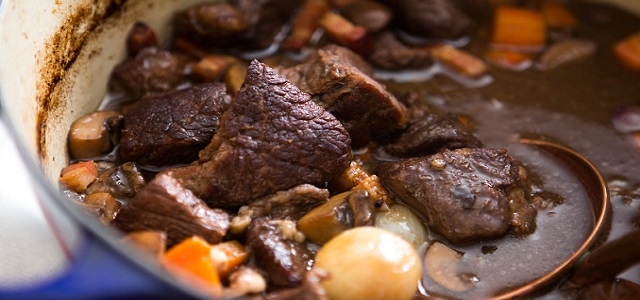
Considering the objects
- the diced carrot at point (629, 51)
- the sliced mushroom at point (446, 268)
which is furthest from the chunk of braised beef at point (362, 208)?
the diced carrot at point (629, 51)

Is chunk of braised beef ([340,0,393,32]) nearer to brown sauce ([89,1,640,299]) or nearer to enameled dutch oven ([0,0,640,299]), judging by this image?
brown sauce ([89,1,640,299])

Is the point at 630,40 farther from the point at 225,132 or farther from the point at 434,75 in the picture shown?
the point at 225,132

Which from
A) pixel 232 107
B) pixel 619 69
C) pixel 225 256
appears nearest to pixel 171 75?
pixel 232 107

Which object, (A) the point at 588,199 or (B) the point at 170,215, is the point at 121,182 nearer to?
(B) the point at 170,215

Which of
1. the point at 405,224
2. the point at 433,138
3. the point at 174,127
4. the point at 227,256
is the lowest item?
the point at 405,224

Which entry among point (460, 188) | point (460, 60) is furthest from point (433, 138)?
point (460, 60)

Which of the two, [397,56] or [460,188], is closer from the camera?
[460,188]

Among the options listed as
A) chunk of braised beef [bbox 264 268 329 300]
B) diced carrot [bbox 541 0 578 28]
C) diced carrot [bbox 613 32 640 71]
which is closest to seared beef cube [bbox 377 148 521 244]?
chunk of braised beef [bbox 264 268 329 300]
